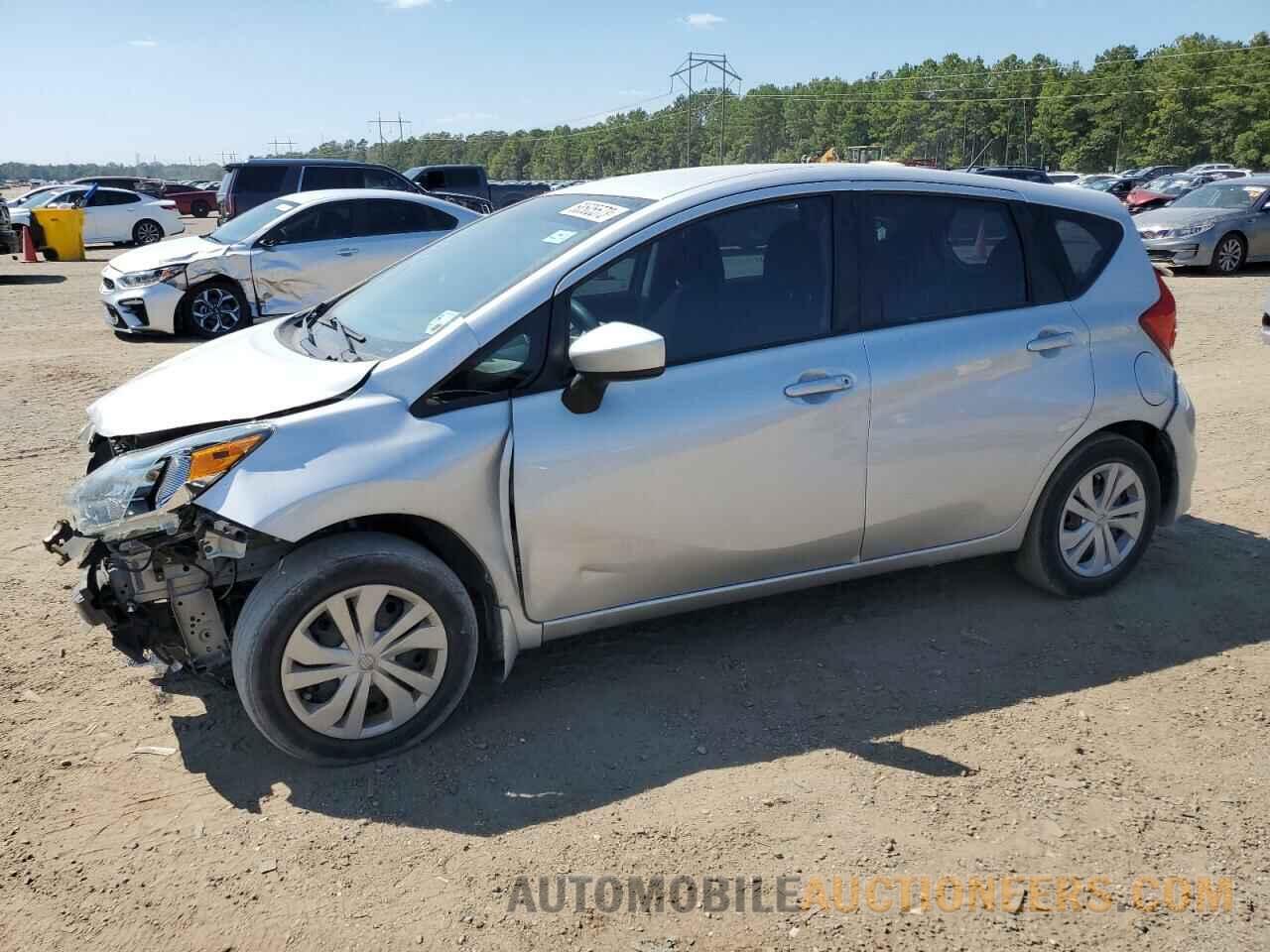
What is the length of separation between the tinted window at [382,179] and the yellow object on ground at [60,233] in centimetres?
1119

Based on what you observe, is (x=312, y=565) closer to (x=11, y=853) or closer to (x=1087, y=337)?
(x=11, y=853)

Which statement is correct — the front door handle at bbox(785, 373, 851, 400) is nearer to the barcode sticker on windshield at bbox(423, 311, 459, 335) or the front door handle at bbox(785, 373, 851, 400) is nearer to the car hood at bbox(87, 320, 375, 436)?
the barcode sticker on windshield at bbox(423, 311, 459, 335)

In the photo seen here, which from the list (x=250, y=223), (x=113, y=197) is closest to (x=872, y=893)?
(x=250, y=223)

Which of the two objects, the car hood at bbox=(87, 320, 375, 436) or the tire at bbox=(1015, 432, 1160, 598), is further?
the tire at bbox=(1015, 432, 1160, 598)

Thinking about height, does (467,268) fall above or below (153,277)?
above

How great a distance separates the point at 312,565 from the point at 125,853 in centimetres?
95

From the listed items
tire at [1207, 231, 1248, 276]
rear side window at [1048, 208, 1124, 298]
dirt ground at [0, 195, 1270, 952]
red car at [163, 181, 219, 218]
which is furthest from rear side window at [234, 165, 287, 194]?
red car at [163, 181, 219, 218]

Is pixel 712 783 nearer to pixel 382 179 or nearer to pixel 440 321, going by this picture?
pixel 440 321

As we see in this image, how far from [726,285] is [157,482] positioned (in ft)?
6.58

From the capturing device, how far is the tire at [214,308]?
11383 millimetres

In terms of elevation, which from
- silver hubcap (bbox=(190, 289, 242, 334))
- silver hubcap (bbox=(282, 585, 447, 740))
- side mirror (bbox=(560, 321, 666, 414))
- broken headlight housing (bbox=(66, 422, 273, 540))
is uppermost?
side mirror (bbox=(560, 321, 666, 414))

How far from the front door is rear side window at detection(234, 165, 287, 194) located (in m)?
14.0

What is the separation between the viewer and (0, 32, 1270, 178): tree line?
A: 85.5m

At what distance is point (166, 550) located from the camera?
3.19 metres
